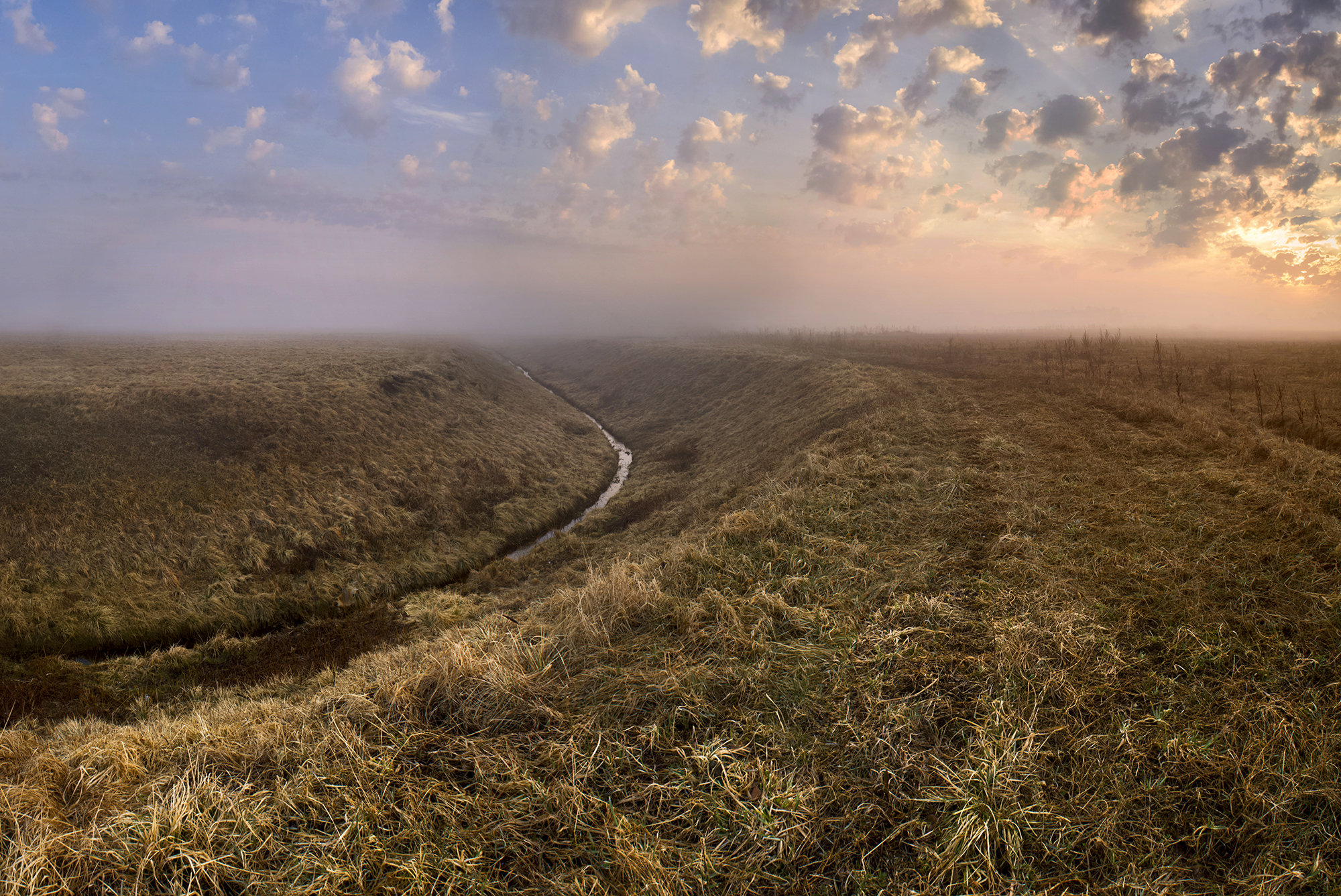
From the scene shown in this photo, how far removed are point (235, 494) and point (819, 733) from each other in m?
23.6

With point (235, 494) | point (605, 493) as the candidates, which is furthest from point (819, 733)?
point (235, 494)

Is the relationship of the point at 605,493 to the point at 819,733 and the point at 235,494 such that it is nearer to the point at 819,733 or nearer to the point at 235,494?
the point at 235,494

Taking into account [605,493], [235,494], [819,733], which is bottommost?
[605,493]

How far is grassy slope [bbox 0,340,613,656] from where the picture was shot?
15.0m

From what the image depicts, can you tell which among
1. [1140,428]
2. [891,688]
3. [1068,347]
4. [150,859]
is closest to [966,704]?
[891,688]

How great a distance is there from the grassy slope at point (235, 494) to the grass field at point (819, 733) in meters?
3.60

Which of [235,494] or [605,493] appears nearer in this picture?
[235,494]

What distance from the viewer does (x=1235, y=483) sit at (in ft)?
36.3

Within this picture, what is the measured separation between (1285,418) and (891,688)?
2358 cm

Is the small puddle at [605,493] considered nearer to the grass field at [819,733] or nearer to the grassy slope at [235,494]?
the grassy slope at [235,494]

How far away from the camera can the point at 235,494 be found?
1977cm

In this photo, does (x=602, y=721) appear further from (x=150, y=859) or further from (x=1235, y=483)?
(x=1235, y=483)

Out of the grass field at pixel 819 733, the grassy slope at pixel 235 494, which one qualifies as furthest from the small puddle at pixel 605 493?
the grass field at pixel 819 733

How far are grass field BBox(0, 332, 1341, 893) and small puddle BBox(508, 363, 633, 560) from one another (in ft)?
31.2
